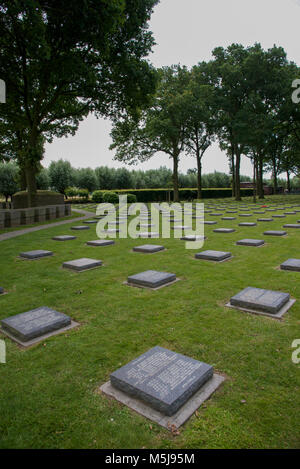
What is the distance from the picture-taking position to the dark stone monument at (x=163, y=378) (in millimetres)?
2045

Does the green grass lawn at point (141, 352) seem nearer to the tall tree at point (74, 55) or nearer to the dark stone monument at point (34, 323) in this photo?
the dark stone monument at point (34, 323)

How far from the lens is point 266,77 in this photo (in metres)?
26.7

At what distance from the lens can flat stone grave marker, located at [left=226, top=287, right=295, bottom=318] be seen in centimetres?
357

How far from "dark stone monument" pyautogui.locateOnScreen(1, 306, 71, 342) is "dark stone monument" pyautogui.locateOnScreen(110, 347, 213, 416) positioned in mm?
1254

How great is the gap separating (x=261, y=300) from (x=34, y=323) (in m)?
2.97

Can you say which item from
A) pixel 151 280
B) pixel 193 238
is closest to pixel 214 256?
pixel 151 280

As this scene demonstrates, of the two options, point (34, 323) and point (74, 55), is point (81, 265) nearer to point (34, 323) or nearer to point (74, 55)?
point (34, 323)

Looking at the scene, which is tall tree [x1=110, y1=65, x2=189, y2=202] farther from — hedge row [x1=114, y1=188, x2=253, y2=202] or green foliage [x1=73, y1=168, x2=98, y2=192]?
green foliage [x1=73, y1=168, x2=98, y2=192]

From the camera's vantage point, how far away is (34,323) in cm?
330

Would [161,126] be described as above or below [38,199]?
above

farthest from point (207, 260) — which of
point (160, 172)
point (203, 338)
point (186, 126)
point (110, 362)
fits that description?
point (160, 172)

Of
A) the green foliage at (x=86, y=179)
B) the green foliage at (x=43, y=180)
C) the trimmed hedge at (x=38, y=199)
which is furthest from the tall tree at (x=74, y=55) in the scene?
the green foliage at (x=86, y=179)

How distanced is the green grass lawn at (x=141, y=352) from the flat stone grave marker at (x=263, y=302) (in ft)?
0.44
